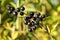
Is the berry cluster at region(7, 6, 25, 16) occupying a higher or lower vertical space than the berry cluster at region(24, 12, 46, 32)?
higher

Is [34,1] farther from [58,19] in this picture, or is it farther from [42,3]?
[58,19]

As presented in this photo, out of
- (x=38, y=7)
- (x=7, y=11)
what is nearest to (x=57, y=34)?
(x=38, y=7)

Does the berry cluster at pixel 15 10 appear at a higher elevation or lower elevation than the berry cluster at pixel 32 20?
higher
